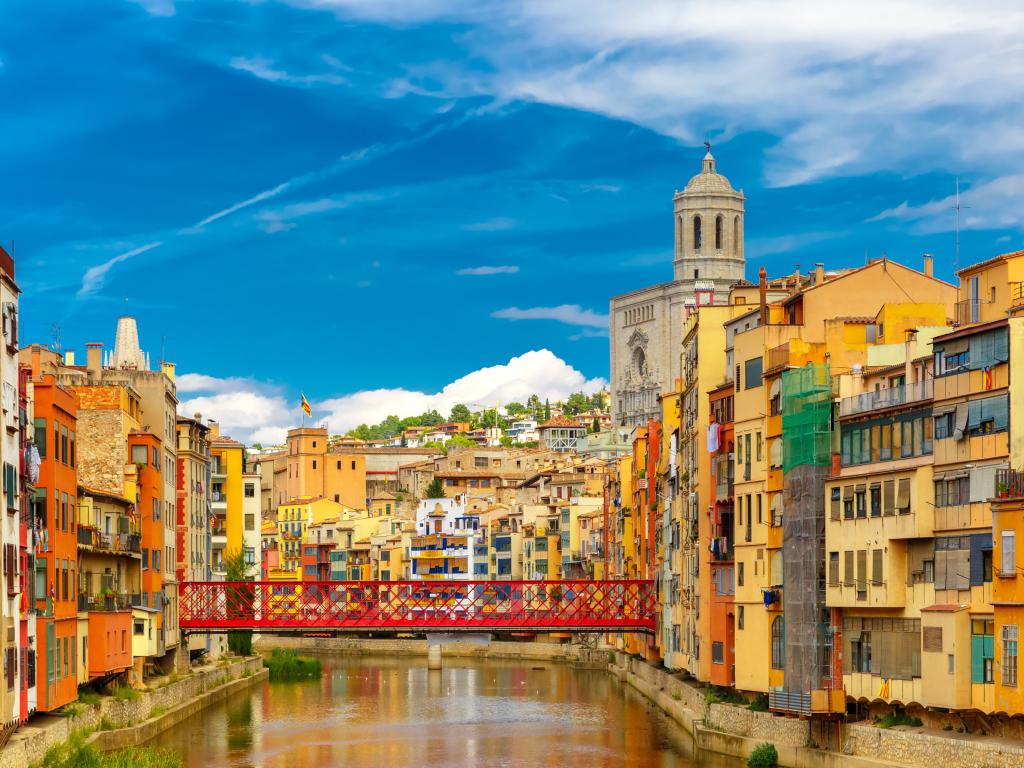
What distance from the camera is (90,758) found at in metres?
49.9

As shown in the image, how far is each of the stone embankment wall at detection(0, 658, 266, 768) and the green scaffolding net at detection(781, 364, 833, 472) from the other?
2166 cm

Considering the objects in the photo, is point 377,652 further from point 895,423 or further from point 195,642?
point 895,423

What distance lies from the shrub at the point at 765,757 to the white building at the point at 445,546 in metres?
107

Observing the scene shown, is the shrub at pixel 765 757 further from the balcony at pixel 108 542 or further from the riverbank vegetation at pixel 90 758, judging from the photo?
the balcony at pixel 108 542

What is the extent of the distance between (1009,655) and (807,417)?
11.9m

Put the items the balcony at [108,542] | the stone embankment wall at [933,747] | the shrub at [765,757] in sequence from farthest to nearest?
the balcony at [108,542] < the shrub at [765,757] < the stone embankment wall at [933,747]

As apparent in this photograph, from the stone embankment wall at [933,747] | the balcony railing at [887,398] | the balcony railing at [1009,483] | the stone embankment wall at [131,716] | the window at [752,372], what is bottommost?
the stone embankment wall at [131,716]

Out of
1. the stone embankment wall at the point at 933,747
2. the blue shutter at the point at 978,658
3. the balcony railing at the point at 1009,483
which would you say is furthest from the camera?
the blue shutter at the point at 978,658

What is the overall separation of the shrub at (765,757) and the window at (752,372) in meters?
11.0

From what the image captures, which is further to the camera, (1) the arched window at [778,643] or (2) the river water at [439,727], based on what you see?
(2) the river water at [439,727]

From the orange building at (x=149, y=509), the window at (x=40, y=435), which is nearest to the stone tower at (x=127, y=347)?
the orange building at (x=149, y=509)

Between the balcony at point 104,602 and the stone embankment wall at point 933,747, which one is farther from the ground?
the balcony at point 104,602

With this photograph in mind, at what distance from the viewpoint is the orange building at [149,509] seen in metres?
74.8

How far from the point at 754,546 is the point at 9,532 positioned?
22.9 m
